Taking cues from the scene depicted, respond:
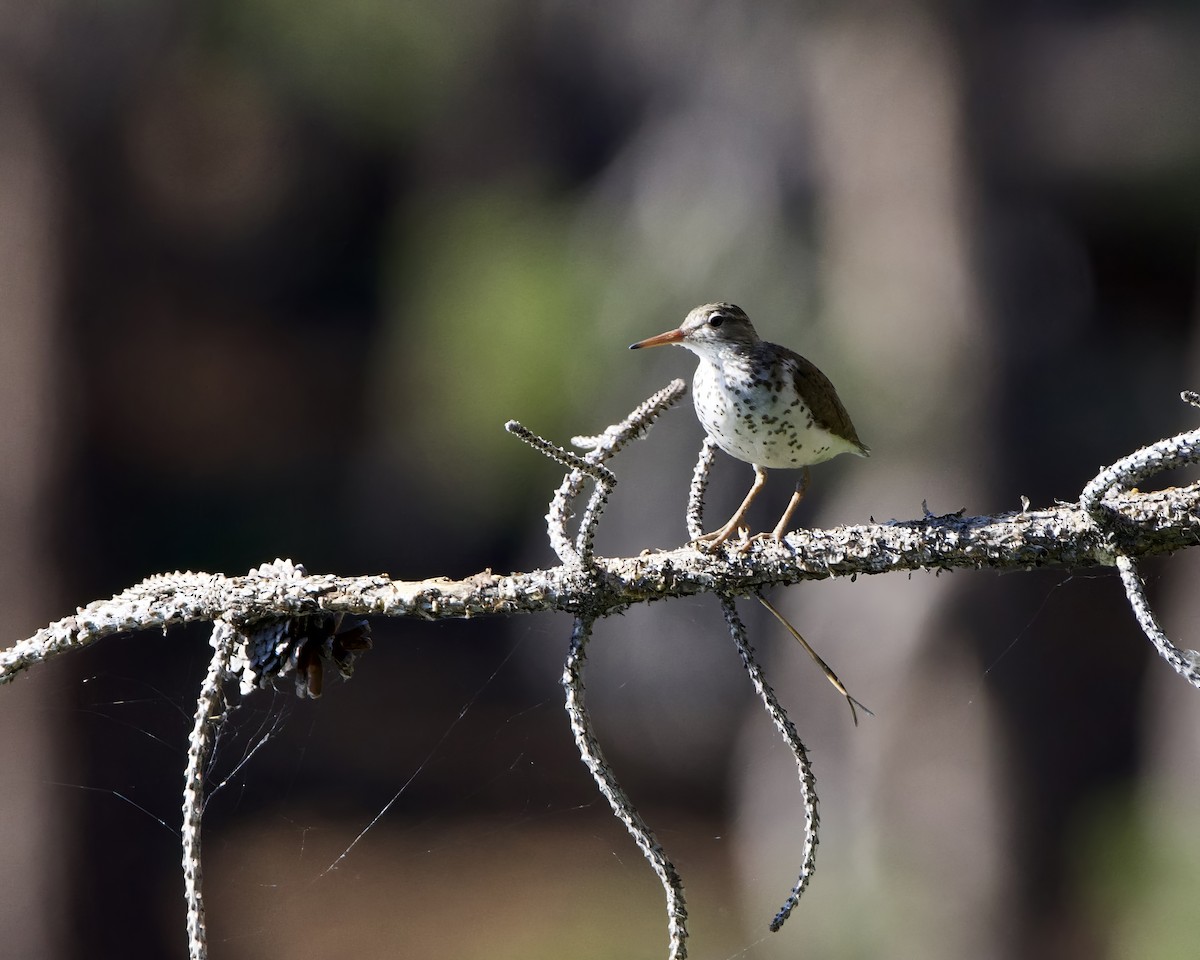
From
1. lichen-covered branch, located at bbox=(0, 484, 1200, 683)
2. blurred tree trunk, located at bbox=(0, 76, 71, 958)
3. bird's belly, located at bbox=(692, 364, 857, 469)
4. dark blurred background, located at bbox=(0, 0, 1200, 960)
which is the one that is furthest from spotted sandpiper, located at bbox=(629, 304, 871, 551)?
blurred tree trunk, located at bbox=(0, 76, 71, 958)

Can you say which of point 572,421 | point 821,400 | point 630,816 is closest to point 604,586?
point 630,816

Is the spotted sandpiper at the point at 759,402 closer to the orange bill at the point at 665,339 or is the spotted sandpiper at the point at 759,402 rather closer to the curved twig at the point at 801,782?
the orange bill at the point at 665,339

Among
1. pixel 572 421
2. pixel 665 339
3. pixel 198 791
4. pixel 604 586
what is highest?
pixel 572 421

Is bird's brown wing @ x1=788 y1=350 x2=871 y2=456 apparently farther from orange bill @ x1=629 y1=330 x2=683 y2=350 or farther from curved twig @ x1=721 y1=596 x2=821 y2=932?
curved twig @ x1=721 y1=596 x2=821 y2=932

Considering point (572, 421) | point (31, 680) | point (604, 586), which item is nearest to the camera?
point (604, 586)

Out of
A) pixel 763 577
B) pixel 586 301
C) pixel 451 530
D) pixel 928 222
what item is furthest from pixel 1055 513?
pixel 451 530

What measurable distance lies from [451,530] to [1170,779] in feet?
16.5

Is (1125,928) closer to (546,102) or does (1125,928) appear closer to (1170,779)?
(1170,779)

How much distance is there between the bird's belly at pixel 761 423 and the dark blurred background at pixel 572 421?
8.24 feet

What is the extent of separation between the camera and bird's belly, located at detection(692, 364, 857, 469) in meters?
2.31

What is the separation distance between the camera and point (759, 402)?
233cm

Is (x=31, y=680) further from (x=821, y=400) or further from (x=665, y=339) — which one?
(x=821, y=400)

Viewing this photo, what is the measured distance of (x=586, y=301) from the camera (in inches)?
268

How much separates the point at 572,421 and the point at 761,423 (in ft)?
15.3
